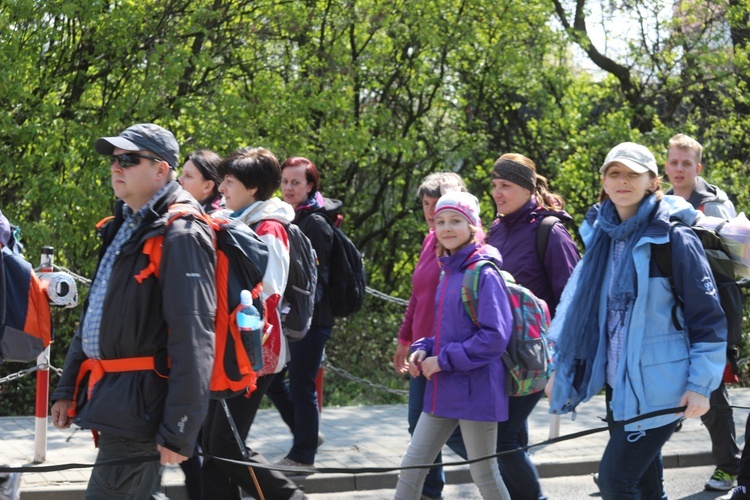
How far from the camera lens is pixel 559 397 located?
475cm

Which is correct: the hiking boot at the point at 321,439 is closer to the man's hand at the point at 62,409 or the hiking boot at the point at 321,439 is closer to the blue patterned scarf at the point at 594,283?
the blue patterned scarf at the point at 594,283

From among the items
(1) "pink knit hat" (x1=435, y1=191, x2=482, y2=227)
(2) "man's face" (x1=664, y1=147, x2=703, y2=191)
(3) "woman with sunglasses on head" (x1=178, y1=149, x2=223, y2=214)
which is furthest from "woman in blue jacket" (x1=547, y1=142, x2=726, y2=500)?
(2) "man's face" (x1=664, y1=147, x2=703, y2=191)

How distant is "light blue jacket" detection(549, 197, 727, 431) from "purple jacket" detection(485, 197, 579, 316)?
1.19m

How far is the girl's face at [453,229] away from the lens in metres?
5.21

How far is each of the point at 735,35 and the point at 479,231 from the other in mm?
10989

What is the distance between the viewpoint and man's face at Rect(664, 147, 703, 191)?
24.6ft

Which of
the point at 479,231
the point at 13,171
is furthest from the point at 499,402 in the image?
the point at 13,171

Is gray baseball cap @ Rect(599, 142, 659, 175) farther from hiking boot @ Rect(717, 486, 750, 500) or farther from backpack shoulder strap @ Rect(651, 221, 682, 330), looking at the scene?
hiking boot @ Rect(717, 486, 750, 500)

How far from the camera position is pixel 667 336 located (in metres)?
4.39

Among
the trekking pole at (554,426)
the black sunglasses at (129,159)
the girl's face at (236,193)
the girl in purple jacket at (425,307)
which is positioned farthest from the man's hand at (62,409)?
the trekking pole at (554,426)

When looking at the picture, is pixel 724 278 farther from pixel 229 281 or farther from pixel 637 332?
pixel 229 281

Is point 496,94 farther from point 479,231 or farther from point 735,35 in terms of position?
point 479,231

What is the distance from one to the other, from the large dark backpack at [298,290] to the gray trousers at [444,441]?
0.95 metres

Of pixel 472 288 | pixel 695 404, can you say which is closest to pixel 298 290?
pixel 472 288
